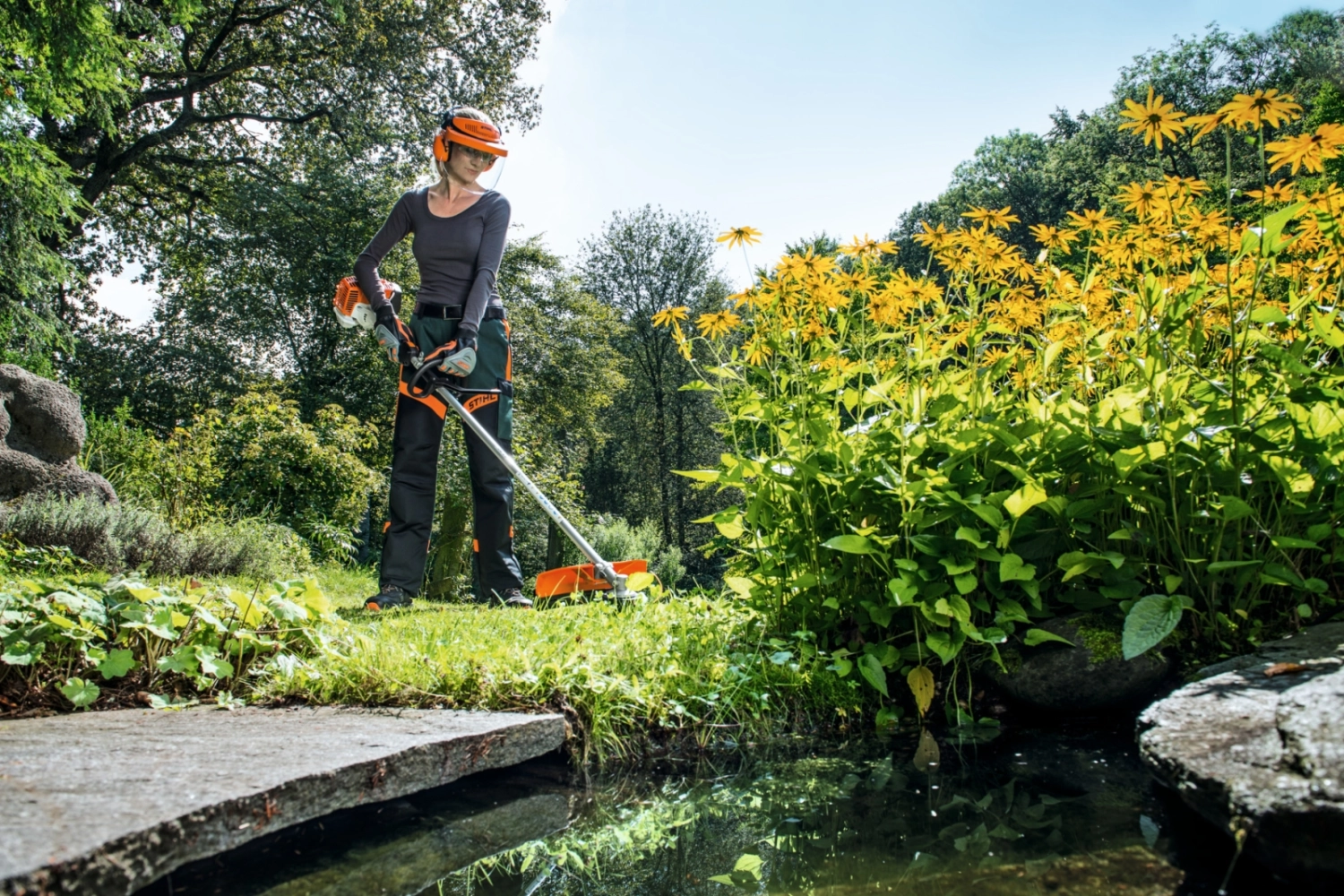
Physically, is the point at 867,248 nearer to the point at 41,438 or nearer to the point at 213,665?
the point at 213,665

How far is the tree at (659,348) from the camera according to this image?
29.4 m

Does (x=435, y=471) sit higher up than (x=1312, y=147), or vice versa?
(x=1312, y=147)

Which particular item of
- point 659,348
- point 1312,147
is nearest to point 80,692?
point 1312,147

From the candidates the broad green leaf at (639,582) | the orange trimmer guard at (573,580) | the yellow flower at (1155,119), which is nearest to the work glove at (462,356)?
the orange trimmer guard at (573,580)

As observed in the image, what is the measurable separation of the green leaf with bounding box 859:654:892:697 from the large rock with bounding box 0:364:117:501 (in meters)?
6.88

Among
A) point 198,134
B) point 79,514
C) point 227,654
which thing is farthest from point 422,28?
point 227,654

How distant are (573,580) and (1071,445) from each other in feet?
8.87

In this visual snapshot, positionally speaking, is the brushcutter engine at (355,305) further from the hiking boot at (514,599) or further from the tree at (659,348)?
the tree at (659,348)

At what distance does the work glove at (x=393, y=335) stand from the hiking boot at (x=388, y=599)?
1.17 meters

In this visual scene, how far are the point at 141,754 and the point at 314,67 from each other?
17.0 metres

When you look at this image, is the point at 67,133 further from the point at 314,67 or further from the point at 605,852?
the point at 605,852

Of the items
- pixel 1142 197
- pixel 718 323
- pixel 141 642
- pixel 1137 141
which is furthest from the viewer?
pixel 1137 141

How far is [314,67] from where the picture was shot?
15.8m

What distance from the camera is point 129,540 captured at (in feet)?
20.1
